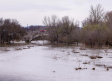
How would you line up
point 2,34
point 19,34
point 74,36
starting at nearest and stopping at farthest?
point 74,36 → point 2,34 → point 19,34

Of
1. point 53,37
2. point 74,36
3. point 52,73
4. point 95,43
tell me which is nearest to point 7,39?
point 53,37

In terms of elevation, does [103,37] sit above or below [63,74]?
above

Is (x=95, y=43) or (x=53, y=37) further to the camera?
(x=53, y=37)

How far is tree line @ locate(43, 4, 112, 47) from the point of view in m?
37.3

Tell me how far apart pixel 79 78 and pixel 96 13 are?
137ft

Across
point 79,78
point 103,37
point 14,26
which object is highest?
point 14,26

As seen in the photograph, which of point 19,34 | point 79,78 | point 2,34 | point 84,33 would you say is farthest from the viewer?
point 19,34

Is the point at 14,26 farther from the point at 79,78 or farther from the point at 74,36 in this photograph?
the point at 79,78

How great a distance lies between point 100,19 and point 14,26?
27.2 metres

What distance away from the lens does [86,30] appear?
136 feet

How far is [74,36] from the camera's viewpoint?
48.5 m

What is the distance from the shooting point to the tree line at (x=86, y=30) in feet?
122

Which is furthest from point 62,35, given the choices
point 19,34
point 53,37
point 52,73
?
point 52,73

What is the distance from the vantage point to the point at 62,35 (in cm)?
5459
